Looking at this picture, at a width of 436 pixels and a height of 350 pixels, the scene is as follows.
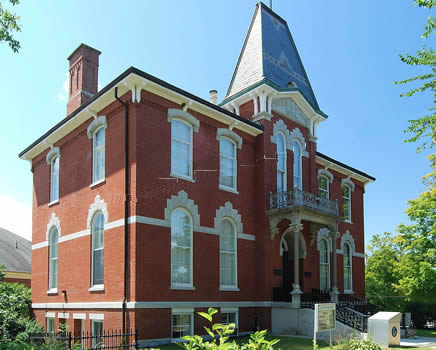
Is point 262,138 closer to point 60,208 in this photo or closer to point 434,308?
point 60,208

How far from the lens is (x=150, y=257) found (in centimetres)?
1659

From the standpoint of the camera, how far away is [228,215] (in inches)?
798

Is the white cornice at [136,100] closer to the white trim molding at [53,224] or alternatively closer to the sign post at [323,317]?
the white trim molding at [53,224]

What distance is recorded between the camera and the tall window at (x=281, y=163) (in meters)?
23.0

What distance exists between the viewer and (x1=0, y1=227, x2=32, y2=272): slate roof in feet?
128

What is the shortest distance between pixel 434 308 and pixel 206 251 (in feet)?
66.3

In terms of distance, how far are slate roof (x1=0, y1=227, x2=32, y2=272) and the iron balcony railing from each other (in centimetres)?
2577

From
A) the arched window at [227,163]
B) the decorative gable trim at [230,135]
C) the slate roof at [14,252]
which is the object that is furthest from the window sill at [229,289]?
the slate roof at [14,252]

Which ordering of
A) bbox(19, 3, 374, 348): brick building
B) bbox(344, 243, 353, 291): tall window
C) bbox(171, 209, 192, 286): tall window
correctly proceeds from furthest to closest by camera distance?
bbox(344, 243, 353, 291): tall window → bbox(171, 209, 192, 286): tall window → bbox(19, 3, 374, 348): brick building

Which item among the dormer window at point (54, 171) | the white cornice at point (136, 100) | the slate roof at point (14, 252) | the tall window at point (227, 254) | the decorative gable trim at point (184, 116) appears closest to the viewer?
the white cornice at point (136, 100)

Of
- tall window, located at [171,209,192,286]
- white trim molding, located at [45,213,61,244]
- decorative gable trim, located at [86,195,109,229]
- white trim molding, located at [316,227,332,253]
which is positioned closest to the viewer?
tall window, located at [171,209,192,286]

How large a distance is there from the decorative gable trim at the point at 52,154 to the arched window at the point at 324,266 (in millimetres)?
14785

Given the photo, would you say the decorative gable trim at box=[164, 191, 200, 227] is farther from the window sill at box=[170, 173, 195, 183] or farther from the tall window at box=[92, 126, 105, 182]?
the tall window at box=[92, 126, 105, 182]

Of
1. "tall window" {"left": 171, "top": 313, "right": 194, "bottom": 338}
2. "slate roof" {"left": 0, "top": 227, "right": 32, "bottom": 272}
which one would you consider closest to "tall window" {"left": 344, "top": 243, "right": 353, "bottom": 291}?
"tall window" {"left": 171, "top": 313, "right": 194, "bottom": 338}
